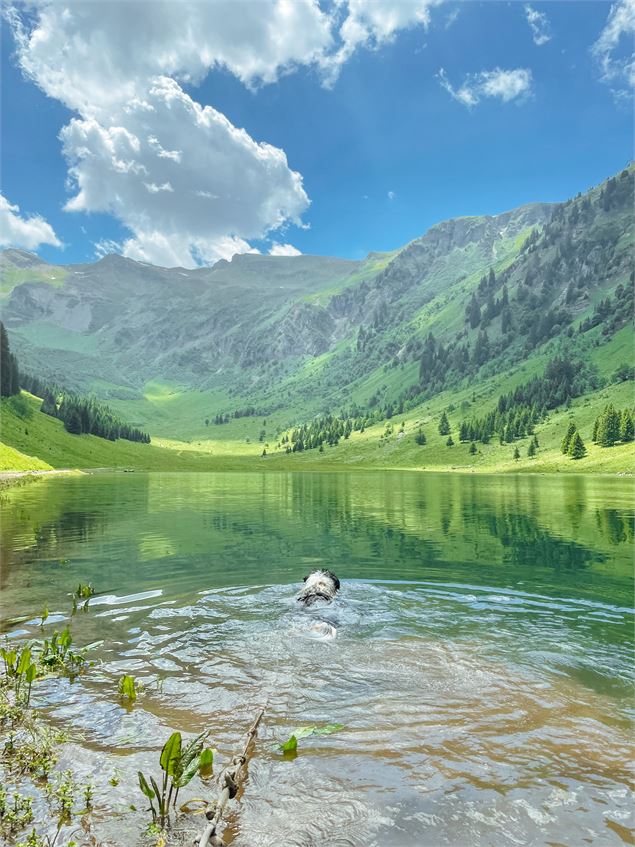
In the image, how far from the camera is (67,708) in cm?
1043

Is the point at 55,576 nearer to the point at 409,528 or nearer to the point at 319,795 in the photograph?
the point at 319,795

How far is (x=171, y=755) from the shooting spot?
22.9 ft

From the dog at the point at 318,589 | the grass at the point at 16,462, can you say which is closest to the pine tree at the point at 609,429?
the grass at the point at 16,462

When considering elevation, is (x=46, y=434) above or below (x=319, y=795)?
above

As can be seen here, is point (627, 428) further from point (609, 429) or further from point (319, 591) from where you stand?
point (319, 591)

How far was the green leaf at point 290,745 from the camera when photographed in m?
8.75

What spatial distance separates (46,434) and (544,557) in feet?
608

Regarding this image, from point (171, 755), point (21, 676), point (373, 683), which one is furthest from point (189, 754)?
point (373, 683)

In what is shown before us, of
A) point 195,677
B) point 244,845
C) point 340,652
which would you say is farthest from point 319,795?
point 340,652

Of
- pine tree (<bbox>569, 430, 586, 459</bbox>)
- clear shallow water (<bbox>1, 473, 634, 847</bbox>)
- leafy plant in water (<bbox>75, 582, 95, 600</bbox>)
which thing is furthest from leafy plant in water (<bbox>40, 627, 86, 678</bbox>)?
pine tree (<bbox>569, 430, 586, 459</bbox>)

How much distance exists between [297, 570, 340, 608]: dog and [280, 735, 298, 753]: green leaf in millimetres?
A: 10281

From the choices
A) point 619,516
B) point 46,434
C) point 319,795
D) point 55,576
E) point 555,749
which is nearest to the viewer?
point 319,795

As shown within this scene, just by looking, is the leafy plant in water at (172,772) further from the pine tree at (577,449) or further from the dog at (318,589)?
the pine tree at (577,449)

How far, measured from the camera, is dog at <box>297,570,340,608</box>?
64.0 ft
